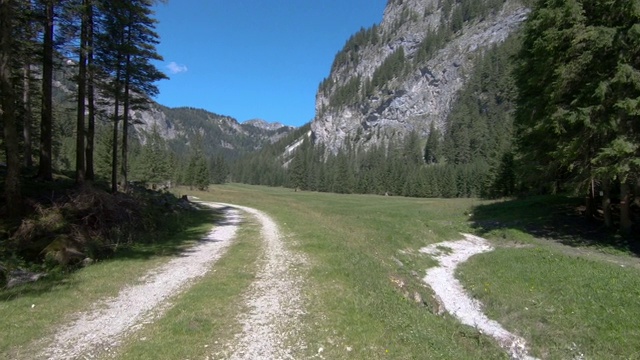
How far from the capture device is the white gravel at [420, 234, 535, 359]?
9.57 metres

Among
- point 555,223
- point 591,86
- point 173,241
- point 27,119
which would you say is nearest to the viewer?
point 173,241

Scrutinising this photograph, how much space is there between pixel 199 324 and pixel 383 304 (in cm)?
419

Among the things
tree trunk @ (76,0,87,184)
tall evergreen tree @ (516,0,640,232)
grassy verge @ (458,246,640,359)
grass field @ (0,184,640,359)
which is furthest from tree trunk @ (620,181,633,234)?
tree trunk @ (76,0,87,184)

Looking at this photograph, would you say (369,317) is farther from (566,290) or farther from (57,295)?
(566,290)

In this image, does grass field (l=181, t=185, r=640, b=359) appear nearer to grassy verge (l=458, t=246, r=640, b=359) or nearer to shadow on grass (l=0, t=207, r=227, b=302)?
grassy verge (l=458, t=246, r=640, b=359)

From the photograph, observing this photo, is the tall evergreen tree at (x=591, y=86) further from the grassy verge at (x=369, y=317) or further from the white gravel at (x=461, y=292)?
the grassy verge at (x=369, y=317)

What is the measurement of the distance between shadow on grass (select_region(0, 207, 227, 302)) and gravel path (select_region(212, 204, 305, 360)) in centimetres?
444

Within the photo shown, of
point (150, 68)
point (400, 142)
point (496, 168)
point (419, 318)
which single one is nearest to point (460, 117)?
point (400, 142)

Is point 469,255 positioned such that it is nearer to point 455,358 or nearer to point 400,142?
point 455,358

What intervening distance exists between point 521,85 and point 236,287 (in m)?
24.6

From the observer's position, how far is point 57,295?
8383 millimetres

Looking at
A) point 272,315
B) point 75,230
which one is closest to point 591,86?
point 272,315

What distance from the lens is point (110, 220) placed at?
14836 mm

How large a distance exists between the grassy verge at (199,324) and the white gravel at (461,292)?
662 centimetres
